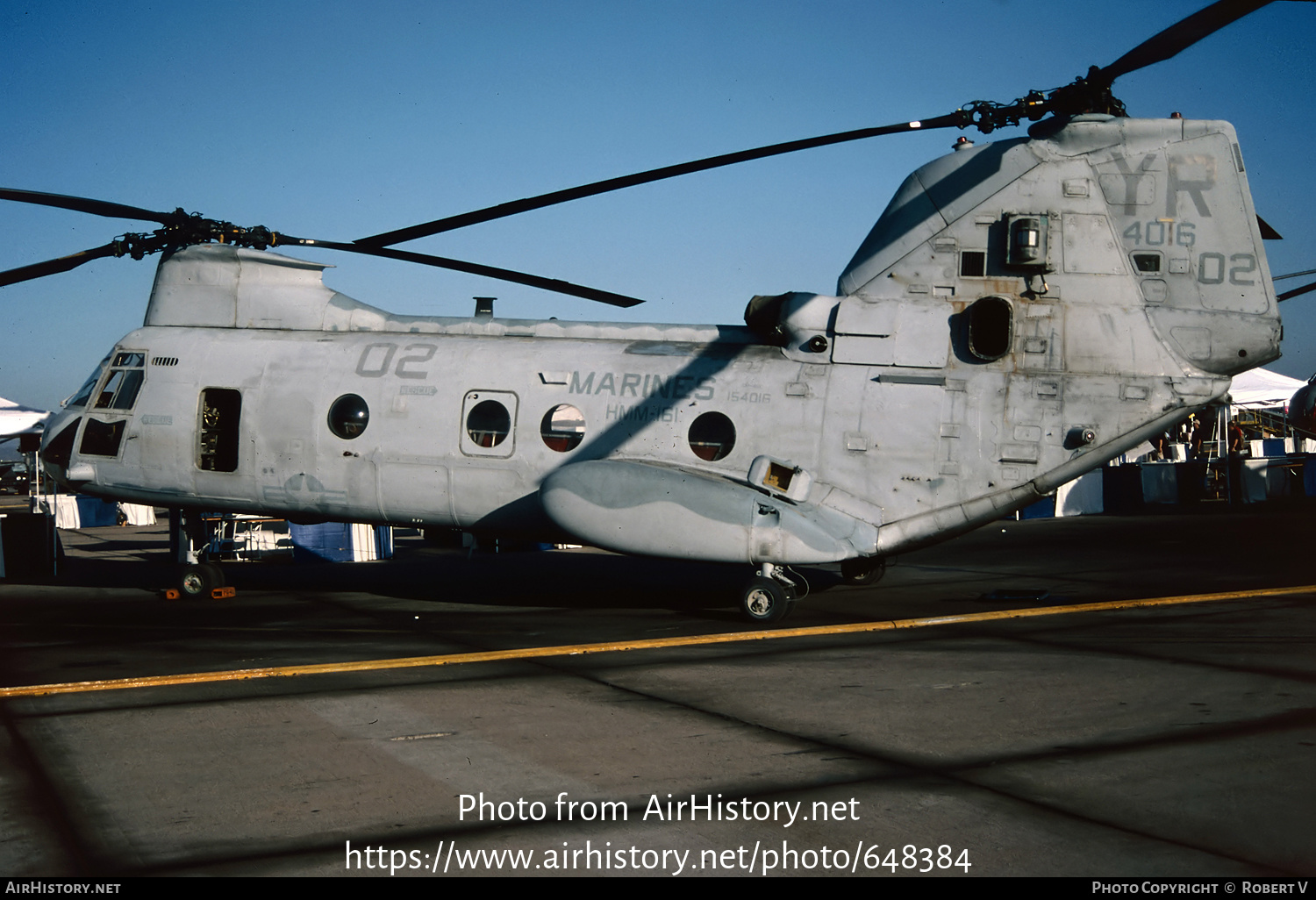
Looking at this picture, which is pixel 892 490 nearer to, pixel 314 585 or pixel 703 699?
pixel 703 699

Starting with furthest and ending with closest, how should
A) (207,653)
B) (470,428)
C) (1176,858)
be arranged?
(470,428)
(207,653)
(1176,858)

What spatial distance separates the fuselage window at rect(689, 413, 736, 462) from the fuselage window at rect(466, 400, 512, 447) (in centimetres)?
223

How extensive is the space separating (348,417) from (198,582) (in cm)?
322

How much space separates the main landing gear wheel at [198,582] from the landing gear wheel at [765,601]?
7.23 metres

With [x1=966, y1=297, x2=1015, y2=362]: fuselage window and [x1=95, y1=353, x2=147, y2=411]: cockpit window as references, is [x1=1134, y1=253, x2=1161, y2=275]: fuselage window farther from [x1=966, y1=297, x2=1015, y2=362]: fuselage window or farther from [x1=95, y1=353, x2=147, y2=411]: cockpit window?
[x1=95, y1=353, x2=147, y2=411]: cockpit window

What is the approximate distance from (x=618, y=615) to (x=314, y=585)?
601 centimetres

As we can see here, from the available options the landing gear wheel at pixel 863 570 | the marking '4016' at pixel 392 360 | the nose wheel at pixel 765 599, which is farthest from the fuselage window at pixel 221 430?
the landing gear wheel at pixel 863 570

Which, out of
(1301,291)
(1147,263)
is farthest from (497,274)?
(1301,291)

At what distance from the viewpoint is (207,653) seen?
9.57m

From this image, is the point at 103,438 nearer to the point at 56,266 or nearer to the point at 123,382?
the point at 123,382

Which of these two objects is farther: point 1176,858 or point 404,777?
point 404,777

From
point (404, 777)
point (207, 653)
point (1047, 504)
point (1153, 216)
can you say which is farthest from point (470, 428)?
point (1047, 504)

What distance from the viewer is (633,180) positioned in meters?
10.7

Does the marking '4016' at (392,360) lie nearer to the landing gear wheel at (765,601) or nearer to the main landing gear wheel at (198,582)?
the main landing gear wheel at (198,582)
